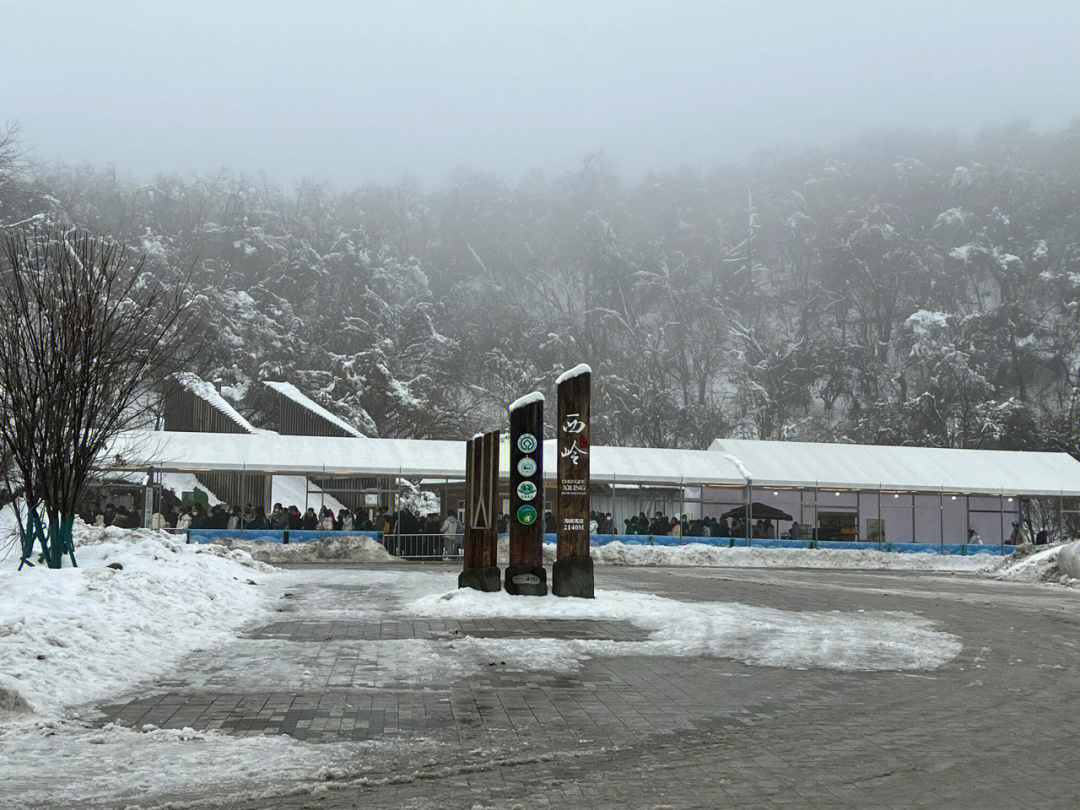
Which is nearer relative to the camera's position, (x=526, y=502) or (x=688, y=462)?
(x=526, y=502)

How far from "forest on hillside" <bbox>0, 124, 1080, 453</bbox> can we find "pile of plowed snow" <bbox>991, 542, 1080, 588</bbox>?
4212 cm

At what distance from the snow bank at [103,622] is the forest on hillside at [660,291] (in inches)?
2059

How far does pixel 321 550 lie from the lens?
2986 cm

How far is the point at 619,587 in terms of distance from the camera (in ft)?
64.7

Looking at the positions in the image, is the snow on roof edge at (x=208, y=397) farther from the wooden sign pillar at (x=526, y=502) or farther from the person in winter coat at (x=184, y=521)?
the wooden sign pillar at (x=526, y=502)

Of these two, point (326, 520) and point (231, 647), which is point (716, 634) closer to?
point (231, 647)

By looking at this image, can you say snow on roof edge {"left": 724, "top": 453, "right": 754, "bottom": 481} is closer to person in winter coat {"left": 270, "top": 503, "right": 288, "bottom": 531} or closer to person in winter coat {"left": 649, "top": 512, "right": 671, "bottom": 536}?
person in winter coat {"left": 649, "top": 512, "right": 671, "bottom": 536}

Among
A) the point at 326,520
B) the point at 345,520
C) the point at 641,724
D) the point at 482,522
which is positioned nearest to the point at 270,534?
the point at 345,520

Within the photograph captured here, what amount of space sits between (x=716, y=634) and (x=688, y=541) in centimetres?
2284

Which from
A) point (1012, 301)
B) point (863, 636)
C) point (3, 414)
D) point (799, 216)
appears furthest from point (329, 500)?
point (799, 216)

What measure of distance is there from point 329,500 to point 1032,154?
111 metres

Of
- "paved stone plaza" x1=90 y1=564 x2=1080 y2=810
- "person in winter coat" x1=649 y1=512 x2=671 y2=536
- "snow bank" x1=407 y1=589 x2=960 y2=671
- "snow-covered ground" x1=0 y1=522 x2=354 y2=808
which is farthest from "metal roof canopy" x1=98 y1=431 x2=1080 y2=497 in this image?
"paved stone plaza" x1=90 y1=564 x2=1080 y2=810

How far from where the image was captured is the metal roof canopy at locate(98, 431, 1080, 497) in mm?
32875

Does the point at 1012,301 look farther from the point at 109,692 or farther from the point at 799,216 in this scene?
the point at 109,692
